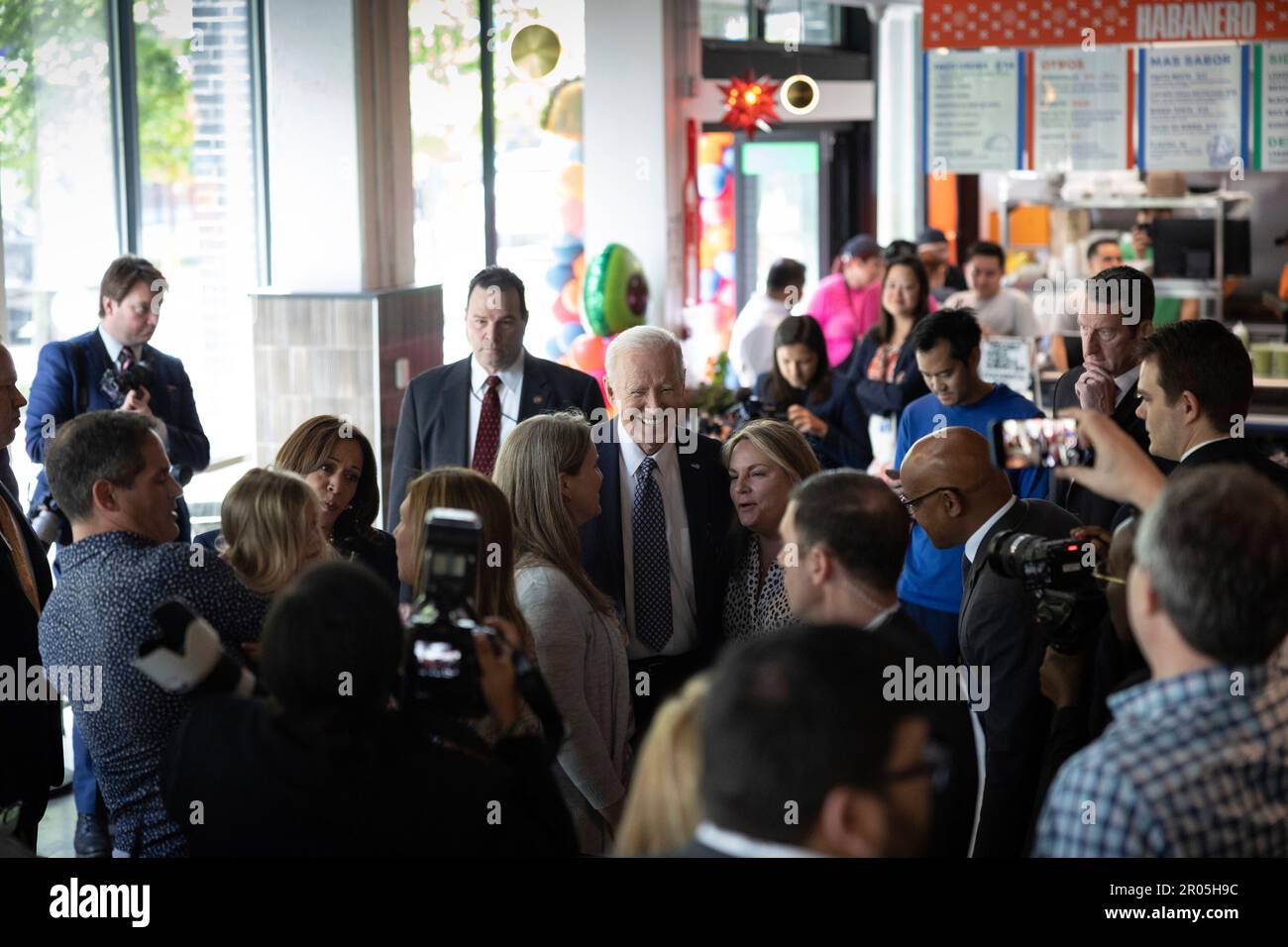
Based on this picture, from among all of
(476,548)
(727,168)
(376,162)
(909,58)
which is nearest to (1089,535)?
(476,548)

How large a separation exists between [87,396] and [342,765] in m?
3.16

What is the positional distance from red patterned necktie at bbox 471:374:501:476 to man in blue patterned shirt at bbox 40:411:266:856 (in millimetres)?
1813

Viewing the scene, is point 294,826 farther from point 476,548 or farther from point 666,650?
point 666,650

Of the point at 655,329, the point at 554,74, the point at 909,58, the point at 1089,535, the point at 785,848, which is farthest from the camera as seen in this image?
the point at 909,58

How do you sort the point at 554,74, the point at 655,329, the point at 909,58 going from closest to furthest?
the point at 655,329 < the point at 554,74 < the point at 909,58

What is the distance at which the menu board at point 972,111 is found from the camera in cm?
789

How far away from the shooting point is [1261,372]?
862cm

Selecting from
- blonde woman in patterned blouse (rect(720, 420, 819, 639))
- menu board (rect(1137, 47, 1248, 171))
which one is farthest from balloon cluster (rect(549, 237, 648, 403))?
blonde woman in patterned blouse (rect(720, 420, 819, 639))

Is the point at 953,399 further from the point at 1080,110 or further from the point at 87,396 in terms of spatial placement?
the point at 1080,110

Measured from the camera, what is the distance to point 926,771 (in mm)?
1533

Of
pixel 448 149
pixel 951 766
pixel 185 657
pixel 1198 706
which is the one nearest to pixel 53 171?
pixel 448 149

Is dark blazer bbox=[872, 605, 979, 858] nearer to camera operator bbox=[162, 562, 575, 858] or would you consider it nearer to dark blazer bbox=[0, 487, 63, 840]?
camera operator bbox=[162, 562, 575, 858]

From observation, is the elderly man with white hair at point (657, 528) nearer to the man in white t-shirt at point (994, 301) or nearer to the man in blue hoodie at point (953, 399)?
the man in blue hoodie at point (953, 399)
